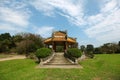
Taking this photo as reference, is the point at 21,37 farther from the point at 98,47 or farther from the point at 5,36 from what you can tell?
the point at 98,47

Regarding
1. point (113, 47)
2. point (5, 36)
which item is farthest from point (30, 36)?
point (113, 47)

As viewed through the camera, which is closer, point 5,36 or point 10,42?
point 10,42

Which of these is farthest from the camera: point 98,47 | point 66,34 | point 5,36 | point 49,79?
point 5,36

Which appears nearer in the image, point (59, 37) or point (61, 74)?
point (61, 74)

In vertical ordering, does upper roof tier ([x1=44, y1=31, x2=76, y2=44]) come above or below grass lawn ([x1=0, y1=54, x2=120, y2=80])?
above

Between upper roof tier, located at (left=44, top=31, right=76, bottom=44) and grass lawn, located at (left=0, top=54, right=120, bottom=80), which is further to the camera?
upper roof tier, located at (left=44, top=31, right=76, bottom=44)

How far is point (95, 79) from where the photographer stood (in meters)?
12.9

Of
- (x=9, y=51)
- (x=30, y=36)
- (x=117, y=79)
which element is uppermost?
(x=30, y=36)

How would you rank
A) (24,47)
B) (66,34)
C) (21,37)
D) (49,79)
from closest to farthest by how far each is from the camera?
(49,79) < (66,34) < (24,47) < (21,37)

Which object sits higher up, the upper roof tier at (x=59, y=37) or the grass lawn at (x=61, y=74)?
the upper roof tier at (x=59, y=37)

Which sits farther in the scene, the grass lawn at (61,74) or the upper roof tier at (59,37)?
the upper roof tier at (59,37)

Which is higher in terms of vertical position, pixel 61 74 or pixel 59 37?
pixel 59 37

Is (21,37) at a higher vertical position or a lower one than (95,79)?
higher

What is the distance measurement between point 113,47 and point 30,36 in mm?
22605
